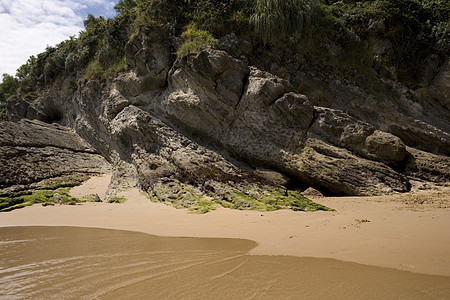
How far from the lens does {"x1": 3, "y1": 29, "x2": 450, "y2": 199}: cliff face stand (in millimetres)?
8727

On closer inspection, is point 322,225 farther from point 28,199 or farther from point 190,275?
point 28,199

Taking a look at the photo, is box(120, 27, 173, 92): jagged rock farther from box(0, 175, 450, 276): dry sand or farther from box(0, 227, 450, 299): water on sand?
box(0, 227, 450, 299): water on sand

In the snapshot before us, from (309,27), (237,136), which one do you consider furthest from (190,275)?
(309,27)

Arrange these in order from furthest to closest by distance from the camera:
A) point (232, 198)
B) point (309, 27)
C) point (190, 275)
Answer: point (309, 27), point (232, 198), point (190, 275)

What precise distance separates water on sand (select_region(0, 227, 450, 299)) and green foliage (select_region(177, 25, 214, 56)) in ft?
31.5

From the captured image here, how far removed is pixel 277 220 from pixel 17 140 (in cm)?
1363

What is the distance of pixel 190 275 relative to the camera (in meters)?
2.61

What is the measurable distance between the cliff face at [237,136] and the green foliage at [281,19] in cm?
297

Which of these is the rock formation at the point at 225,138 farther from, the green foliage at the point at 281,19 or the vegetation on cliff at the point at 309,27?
the green foliage at the point at 281,19

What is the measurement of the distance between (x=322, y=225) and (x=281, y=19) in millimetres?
10791

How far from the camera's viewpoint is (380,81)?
12.5 m

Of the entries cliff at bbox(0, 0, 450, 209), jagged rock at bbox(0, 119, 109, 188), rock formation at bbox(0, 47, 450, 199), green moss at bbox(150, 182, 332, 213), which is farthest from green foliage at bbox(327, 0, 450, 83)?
jagged rock at bbox(0, 119, 109, 188)

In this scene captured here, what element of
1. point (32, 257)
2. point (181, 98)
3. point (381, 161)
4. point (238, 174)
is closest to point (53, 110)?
point (181, 98)

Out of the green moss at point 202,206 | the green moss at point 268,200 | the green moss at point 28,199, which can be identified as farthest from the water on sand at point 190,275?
the green moss at point 28,199
